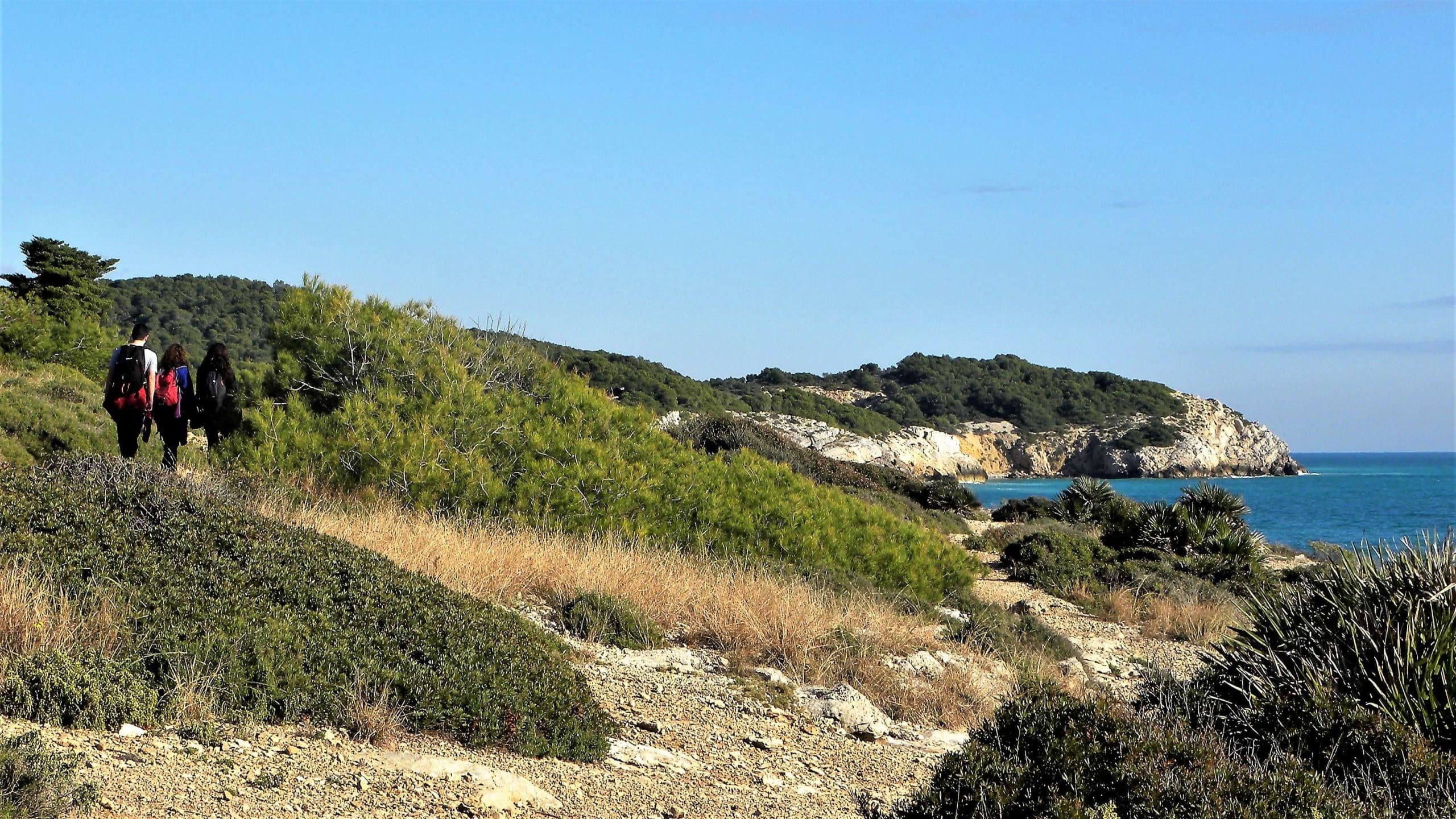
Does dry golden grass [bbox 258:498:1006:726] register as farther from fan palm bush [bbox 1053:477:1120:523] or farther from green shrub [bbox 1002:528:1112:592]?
fan palm bush [bbox 1053:477:1120:523]

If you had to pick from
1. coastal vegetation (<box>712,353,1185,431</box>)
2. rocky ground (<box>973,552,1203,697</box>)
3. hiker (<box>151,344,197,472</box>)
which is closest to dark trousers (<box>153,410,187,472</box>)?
hiker (<box>151,344,197,472</box>)

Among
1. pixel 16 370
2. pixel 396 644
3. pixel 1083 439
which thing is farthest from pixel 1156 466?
pixel 396 644

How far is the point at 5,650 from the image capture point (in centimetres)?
505

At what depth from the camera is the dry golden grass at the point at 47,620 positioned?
5051 millimetres

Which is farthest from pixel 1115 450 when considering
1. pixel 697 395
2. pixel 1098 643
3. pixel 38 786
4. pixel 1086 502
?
pixel 38 786

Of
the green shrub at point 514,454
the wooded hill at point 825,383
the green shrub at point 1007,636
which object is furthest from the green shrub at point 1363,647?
the wooded hill at point 825,383

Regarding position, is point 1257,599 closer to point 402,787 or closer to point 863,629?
point 863,629

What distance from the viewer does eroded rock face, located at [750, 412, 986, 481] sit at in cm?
5834

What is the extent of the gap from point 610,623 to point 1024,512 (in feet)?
74.2

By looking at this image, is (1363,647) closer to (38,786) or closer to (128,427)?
(38,786)

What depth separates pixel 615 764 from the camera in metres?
5.47

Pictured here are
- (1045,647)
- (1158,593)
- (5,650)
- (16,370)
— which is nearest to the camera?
(5,650)

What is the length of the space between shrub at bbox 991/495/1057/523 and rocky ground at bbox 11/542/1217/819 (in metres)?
21.8

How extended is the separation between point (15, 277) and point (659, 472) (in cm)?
3192
